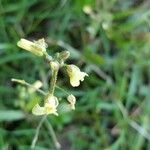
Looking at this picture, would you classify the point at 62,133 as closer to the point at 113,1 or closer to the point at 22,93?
the point at 22,93

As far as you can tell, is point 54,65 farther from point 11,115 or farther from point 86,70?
point 86,70

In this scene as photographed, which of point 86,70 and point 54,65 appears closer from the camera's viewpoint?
point 54,65

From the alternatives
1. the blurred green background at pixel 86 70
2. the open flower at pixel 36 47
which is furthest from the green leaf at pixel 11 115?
the open flower at pixel 36 47

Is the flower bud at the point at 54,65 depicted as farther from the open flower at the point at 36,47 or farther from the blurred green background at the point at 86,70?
the blurred green background at the point at 86,70

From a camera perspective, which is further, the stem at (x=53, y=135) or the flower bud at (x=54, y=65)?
the stem at (x=53, y=135)

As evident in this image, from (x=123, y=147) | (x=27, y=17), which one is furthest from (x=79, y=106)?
(x=27, y=17)

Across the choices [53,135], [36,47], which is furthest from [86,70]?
[36,47]

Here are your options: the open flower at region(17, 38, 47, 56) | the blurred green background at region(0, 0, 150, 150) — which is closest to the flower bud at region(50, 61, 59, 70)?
the open flower at region(17, 38, 47, 56)

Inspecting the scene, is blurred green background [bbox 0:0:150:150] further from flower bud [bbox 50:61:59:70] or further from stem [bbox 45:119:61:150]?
flower bud [bbox 50:61:59:70]

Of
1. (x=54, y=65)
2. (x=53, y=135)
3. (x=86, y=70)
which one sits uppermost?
(x=86, y=70)
